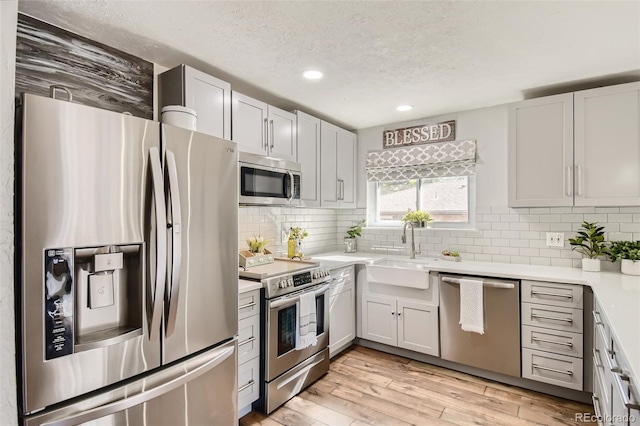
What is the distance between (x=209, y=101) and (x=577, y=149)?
274cm

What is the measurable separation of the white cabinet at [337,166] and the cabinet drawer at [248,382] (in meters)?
1.65

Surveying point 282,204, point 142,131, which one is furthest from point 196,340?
point 282,204

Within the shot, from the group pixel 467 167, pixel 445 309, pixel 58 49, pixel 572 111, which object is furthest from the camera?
pixel 467 167

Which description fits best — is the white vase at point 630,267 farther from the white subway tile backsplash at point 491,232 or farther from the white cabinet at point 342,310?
the white cabinet at point 342,310

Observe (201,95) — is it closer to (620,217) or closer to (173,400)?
(173,400)

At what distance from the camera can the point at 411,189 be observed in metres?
3.79

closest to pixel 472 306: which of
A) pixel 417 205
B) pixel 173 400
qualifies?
pixel 417 205

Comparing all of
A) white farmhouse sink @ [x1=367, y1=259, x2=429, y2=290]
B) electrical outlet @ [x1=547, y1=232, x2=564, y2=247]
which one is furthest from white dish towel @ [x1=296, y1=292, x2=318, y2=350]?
electrical outlet @ [x1=547, y1=232, x2=564, y2=247]

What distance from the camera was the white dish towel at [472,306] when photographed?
269cm

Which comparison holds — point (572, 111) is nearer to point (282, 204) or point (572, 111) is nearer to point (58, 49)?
point (282, 204)

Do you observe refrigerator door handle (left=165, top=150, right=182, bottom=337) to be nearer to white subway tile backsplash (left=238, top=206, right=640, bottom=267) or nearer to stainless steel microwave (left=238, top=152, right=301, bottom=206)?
stainless steel microwave (left=238, top=152, right=301, bottom=206)

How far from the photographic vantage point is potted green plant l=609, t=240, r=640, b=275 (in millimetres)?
2455

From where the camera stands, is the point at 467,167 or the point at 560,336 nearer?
the point at 560,336

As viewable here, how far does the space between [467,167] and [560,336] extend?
165 cm
